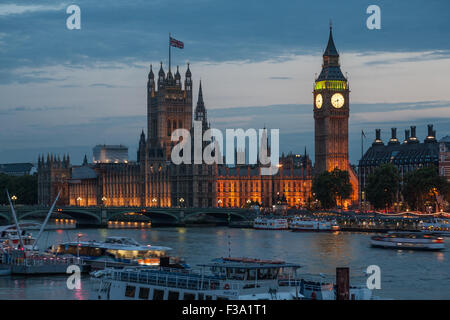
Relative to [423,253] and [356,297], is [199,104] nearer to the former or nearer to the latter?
[423,253]

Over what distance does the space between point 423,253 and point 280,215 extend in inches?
2054

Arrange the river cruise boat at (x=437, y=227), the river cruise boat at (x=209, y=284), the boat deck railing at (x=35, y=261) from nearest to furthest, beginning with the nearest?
1. the river cruise boat at (x=209, y=284)
2. the boat deck railing at (x=35, y=261)
3. the river cruise boat at (x=437, y=227)

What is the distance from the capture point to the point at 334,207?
414 feet

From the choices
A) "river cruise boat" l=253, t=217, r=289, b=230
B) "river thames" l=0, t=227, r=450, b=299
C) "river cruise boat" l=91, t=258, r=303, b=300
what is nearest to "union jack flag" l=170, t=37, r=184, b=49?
"river cruise boat" l=253, t=217, r=289, b=230

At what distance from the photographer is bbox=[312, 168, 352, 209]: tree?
11919 centimetres

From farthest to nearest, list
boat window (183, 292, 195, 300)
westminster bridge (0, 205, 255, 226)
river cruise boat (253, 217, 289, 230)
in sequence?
1. river cruise boat (253, 217, 289, 230)
2. westminster bridge (0, 205, 255, 226)
3. boat window (183, 292, 195, 300)

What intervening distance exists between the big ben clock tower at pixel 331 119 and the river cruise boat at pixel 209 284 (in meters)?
101

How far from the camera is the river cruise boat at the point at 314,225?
94994 millimetres

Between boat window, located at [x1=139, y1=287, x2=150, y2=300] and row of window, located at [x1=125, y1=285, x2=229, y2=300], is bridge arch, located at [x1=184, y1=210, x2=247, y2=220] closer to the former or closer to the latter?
row of window, located at [x1=125, y1=285, x2=229, y2=300]

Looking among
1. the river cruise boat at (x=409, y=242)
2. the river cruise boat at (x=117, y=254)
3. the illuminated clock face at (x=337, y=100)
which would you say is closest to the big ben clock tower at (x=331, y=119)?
the illuminated clock face at (x=337, y=100)

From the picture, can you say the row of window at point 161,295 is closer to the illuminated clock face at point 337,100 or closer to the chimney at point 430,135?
the illuminated clock face at point 337,100

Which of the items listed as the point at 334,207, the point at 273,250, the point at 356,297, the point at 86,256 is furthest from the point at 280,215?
the point at 356,297

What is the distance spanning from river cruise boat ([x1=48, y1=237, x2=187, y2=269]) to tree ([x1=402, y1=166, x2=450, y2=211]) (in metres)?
58.7

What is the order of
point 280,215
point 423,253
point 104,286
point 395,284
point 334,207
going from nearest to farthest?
point 104,286 < point 395,284 < point 423,253 < point 280,215 < point 334,207
